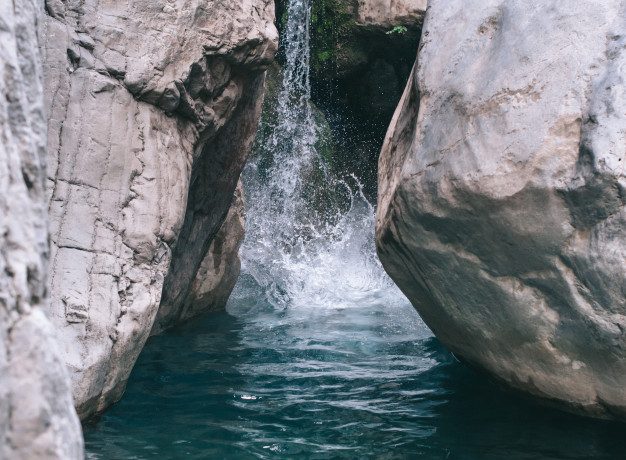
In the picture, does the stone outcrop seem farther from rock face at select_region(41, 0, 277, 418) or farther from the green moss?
rock face at select_region(41, 0, 277, 418)

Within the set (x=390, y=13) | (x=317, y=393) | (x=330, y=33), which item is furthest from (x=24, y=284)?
(x=330, y=33)

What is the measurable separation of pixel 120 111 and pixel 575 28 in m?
2.33

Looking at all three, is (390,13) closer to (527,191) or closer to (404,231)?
(404,231)

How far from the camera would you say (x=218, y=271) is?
7.39 metres

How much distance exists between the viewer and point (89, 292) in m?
3.93

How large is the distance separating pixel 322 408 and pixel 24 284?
2902 mm

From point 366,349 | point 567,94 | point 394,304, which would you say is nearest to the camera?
point 567,94

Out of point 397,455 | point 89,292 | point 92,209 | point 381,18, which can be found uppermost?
point 381,18

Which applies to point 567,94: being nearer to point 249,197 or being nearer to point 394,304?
point 394,304

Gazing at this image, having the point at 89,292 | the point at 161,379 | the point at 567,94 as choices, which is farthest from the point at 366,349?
the point at 567,94

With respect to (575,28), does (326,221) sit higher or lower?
lower

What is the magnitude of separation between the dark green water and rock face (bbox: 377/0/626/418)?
26 cm

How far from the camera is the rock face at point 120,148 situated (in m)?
3.91

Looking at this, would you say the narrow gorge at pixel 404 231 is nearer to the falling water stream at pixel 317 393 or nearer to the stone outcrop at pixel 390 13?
the falling water stream at pixel 317 393
